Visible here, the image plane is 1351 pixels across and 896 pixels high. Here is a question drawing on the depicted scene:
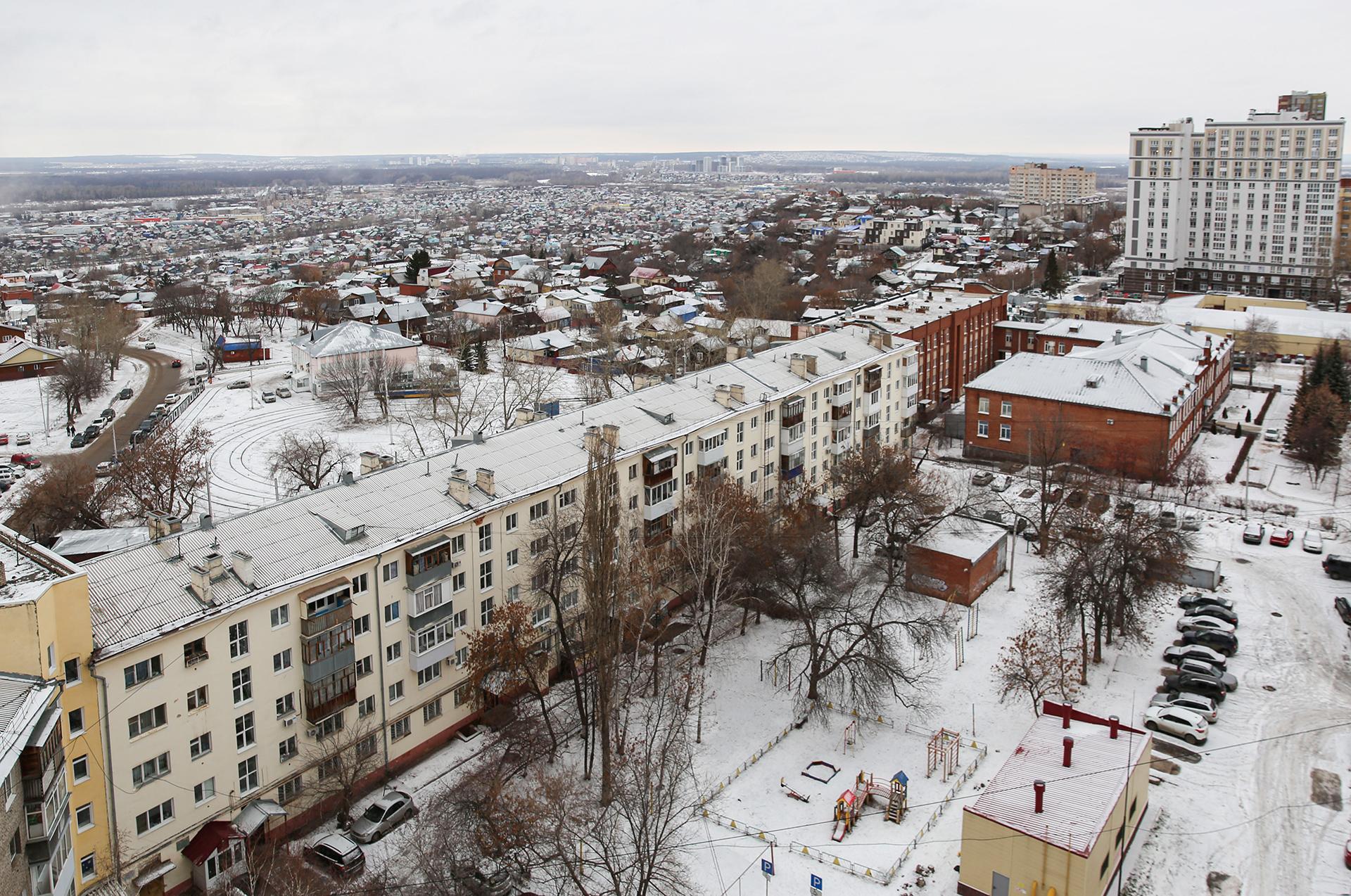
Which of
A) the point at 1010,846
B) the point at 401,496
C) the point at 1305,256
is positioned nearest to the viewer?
the point at 1010,846

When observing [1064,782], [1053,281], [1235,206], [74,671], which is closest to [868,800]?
[1064,782]

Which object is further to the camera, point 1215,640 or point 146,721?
point 1215,640

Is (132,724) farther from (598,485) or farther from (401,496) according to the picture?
(598,485)

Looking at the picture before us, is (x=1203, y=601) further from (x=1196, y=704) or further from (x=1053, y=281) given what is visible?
(x=1053, y=281)

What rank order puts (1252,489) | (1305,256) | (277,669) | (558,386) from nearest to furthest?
(277,669)
(1252,489)
(558,386)
(1305,256)

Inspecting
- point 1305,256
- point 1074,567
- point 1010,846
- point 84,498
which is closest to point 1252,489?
point 1074,567
